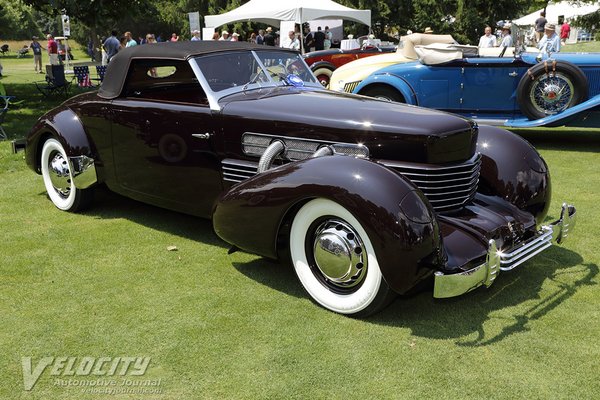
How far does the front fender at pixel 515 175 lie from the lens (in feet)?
15.1

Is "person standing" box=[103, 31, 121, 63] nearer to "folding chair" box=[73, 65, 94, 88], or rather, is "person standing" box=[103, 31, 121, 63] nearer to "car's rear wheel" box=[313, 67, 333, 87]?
"folding chair" box=[73, 65, 94, 88]

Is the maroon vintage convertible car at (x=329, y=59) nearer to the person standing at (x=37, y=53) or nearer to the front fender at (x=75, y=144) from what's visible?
the front fender at (x=75, y=144)

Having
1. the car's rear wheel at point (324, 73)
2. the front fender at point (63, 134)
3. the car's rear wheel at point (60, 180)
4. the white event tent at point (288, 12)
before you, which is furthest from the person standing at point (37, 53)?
the car's rear wheel at point (60, 180)

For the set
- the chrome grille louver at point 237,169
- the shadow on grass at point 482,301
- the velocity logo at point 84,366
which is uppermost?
the chrome grille louver at point 237,169

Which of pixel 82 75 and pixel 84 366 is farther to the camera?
pixel 82 75

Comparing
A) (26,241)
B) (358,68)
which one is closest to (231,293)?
(26,241)

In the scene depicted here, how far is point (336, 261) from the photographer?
3717mm

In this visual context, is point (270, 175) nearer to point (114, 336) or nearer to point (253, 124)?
point (253, 124)

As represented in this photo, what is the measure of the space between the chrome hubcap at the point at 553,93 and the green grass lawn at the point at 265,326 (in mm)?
3934

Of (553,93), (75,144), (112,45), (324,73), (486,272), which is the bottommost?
(486,272)

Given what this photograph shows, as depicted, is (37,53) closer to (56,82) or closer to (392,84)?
(56,82)

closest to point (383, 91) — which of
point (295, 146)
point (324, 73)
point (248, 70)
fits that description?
point (324, 73)

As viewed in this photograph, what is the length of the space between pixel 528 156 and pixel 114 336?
335 cm

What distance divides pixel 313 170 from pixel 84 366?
67.8 inches
